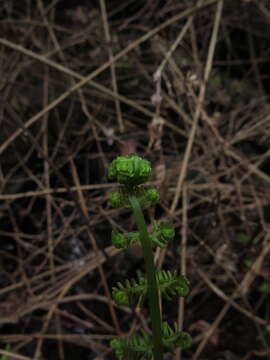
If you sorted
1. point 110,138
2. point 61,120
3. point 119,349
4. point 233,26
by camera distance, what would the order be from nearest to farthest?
point 119,349 → point 110,138 → point 61,120 → point 233,26

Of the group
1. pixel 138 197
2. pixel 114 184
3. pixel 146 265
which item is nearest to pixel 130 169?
pixel 138 197

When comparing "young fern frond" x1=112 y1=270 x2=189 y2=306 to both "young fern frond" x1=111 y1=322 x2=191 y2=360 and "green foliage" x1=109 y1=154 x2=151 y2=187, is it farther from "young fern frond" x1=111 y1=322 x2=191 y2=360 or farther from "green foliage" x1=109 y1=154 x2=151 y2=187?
"green foliage" x1=109 y1=154 x2=151 y2=187

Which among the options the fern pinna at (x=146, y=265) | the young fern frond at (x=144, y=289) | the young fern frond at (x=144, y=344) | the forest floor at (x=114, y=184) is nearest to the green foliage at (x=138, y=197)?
the fern pinna at (x=146, y=265)

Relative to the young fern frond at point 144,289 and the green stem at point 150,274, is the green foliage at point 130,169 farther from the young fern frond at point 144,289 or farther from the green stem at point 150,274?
the young fern frond at point 144,289

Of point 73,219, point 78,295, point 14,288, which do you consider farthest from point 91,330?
point 73,219

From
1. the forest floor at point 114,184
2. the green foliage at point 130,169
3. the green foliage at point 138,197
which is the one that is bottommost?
the forest floor at point 114,184

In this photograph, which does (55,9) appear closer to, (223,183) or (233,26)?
(233,26)

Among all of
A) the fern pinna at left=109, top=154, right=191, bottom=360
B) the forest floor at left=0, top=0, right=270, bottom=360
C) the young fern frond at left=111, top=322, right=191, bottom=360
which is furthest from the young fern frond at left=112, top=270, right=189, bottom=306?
the forest floor at left=0, top=0, right=270, bottom=360

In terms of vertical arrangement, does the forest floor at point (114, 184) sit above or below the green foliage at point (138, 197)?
below
